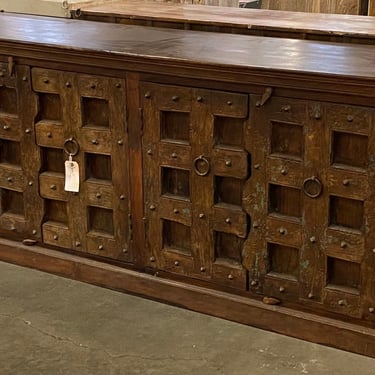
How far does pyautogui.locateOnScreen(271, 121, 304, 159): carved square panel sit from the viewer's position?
2355mm

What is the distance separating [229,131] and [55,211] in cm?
81

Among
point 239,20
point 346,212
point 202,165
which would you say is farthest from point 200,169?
point 239,20

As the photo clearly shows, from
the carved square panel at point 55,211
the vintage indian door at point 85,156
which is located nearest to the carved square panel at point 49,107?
the vintage indian door at point 85,156

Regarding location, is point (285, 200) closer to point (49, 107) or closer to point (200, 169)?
point (200, 169)

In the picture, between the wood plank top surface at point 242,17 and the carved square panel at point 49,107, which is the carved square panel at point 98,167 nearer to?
the carved square panel at point 49,107

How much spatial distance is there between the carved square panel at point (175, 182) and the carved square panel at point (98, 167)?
0.23 metres

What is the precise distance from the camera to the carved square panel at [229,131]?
8.07 feet

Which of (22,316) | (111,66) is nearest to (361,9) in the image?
(111,66)

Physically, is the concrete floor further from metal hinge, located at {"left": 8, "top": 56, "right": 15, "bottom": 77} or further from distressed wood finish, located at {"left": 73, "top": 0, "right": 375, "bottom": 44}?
distressed wood finish, located at {"left": 73, "top": 0, "right": 375, "bottom": 44}

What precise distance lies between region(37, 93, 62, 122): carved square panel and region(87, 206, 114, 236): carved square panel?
35cm

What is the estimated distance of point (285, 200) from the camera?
245cm

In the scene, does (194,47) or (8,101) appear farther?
(8,101)

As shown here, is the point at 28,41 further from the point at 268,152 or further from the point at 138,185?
the point at 268,152

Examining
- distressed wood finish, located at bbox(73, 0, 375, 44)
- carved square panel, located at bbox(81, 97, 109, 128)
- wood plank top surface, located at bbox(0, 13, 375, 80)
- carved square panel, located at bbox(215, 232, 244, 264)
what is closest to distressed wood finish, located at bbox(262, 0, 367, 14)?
distressed wood finish, located at bbox(73, 0, 375, 44)
